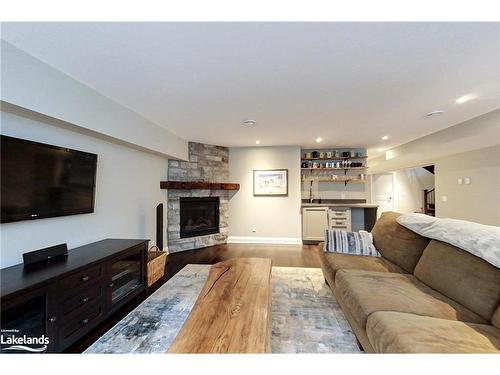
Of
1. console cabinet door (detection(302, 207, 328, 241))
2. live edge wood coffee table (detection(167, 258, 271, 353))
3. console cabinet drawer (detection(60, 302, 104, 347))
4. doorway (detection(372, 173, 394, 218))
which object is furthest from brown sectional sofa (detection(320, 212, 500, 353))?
doorway (detection(372, 173, 394, 218))

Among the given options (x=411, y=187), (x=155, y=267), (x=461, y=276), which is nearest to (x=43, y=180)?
(x=155, y=267)

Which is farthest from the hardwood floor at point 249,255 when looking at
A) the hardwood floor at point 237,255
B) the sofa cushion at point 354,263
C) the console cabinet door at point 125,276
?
the sofa cushion at point 354,263

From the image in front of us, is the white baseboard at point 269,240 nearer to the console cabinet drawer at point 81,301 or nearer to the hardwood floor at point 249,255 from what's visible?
the hardwood floor at point 249,255

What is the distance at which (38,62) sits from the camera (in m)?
1.62

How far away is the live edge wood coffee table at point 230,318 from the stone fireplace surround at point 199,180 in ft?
8.19

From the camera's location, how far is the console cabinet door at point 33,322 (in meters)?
1.35

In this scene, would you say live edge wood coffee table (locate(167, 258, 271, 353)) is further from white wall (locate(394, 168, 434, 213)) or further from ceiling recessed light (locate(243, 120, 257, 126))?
white wall (locate(394, 168, 434, 213))

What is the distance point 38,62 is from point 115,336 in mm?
2212

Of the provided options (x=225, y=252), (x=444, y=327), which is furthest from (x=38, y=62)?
(x=225, y=252)

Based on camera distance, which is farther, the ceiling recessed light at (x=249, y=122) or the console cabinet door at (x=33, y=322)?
the ceiling recessed light at (x=249, y=122)

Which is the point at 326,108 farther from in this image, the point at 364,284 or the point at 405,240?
the point at 364,284

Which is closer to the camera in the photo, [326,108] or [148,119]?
[326,108]

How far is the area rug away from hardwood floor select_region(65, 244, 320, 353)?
286 mm

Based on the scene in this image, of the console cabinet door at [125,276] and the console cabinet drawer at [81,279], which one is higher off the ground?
the console cabinet drawer at [81,279]
